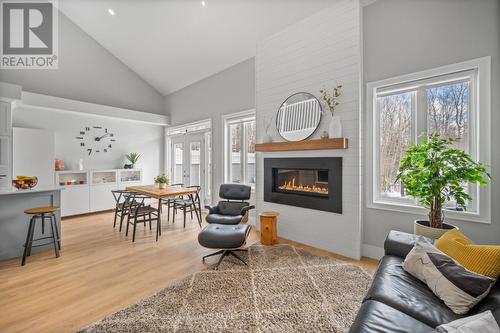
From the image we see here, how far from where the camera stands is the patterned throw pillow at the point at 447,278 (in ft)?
4.24

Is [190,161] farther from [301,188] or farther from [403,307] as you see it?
[403,307]

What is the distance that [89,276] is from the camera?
2.55 metres

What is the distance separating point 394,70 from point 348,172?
1408 mm

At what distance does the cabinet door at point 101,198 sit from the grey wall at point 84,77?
7.30 feet

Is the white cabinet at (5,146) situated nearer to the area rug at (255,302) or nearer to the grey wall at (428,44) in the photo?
the area rug at (255,302)

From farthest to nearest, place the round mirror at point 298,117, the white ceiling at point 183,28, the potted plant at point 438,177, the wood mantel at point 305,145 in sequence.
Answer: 1. the white ceiling at point 183,28
2. the round mirror at point 298,117
3. the wood mantel at point 305,145
4. the potted plant at point 438,177

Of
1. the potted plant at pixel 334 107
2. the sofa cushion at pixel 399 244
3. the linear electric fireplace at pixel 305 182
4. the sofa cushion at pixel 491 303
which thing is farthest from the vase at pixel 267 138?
the sofa cushion at pixel 491 303

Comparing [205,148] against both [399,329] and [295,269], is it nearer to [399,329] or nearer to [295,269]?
[295,269]

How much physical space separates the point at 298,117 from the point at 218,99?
7.92 ft

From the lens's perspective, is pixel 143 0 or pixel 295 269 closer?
pixel 295 269

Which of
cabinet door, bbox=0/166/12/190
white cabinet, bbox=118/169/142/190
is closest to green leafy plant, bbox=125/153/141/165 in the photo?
white cabinet, bbox=118/169/142/190

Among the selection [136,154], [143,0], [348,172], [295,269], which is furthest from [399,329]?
[136,154]

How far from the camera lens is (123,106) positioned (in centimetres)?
625

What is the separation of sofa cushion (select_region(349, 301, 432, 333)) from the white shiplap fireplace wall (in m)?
1.83
